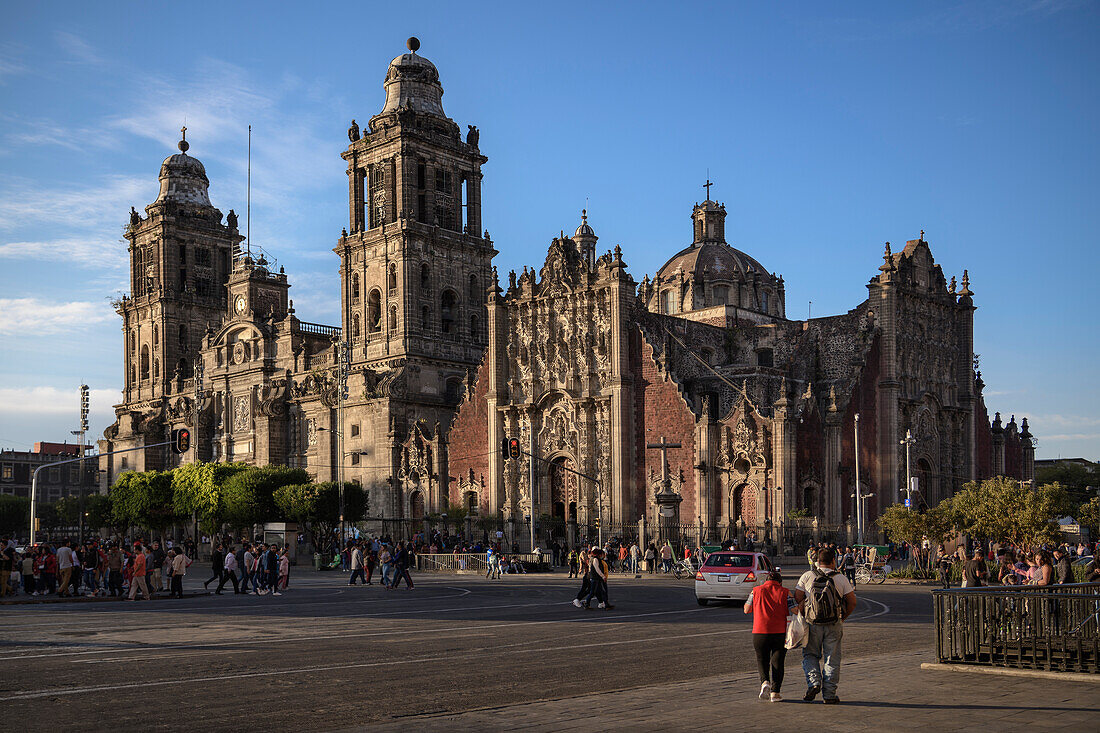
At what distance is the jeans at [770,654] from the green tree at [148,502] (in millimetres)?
69528

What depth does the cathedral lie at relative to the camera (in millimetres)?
59969

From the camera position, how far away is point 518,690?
14.5m

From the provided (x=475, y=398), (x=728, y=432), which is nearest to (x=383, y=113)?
(x=475, y=398)

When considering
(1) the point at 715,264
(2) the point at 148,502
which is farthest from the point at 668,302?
(2) the point at 148,502

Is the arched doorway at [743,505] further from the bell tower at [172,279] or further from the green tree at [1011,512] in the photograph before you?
the bell tower at [172,279]

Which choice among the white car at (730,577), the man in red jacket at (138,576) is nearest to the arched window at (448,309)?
the man in red jacket at (138,576)

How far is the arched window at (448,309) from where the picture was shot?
82938mm

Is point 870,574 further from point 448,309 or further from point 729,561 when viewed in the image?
point 448,309

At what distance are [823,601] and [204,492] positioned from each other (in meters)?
65.7

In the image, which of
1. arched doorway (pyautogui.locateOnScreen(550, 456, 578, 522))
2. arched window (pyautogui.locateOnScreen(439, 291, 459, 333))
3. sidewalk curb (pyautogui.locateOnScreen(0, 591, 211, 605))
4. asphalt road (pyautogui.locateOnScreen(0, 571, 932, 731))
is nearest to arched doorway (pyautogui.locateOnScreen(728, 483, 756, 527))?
arched doorway (pyautogui.locateOnScreen(550, 456, 578, 522))

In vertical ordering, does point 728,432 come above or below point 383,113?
below

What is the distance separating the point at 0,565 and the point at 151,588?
4.43 meters

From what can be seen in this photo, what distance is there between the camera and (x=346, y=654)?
18.5m

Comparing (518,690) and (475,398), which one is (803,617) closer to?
(518,690)
